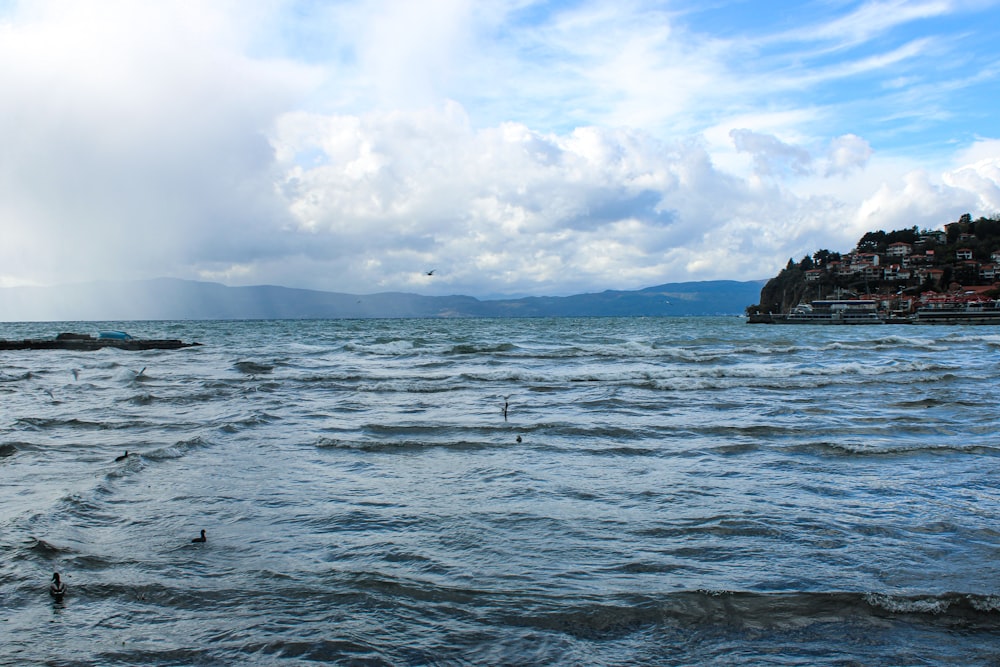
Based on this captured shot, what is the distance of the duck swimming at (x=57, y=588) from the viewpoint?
17.5 ft

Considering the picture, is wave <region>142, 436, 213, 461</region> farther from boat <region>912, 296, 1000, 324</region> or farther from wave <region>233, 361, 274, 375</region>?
boat <region>912, 296, 1000, 324</region>

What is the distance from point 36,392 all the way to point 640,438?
1946 centimetres

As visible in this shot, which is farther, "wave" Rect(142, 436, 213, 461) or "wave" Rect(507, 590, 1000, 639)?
"wave" Rect(142, 436, 213, 461)

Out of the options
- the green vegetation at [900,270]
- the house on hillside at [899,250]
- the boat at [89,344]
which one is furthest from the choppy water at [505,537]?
the house on hillside at [899,250]

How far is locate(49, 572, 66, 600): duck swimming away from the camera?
5336mm

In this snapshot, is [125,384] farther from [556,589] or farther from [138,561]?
[556,589]

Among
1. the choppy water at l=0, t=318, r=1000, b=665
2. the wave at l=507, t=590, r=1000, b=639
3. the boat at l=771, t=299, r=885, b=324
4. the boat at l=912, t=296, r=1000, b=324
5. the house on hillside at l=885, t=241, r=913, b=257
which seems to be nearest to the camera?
the choppy water at l=0, t=318, r=1000, b=665

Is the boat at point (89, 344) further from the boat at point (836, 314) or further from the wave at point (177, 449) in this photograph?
the boat at point (836, 314)

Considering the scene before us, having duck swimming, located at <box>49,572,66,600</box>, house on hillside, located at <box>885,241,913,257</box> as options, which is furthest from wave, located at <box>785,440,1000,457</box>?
house on hillside, located at <box>885,241,913,257</box>

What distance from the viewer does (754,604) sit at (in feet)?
17.1

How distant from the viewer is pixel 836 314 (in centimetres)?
11631

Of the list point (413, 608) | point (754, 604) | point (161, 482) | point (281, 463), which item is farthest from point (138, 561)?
point (754, 604)

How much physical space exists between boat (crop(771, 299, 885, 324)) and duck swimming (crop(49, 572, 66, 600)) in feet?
414

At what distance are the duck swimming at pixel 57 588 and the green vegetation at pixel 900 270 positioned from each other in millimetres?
155869
